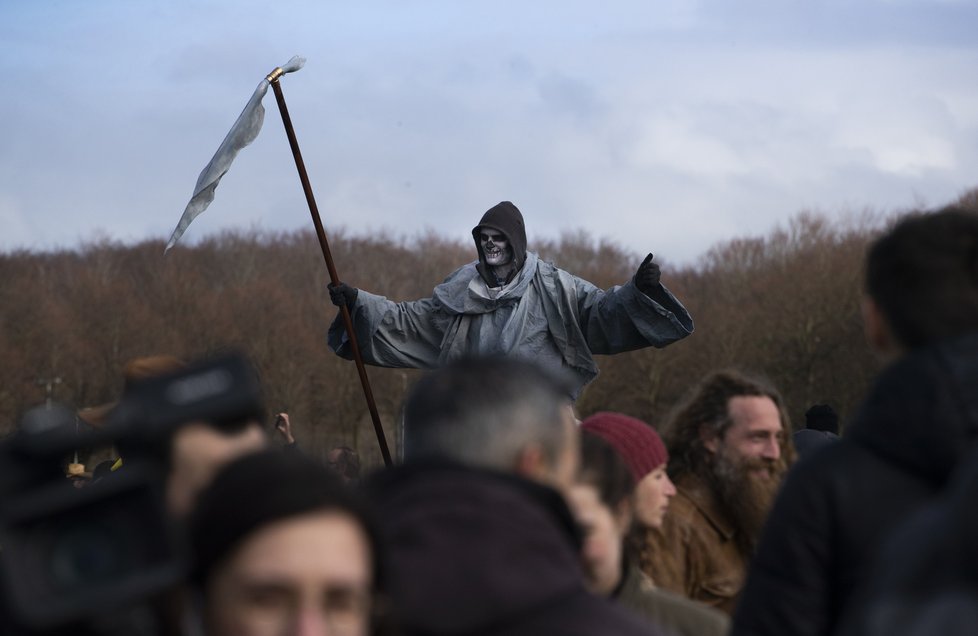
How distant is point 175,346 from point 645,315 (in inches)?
2049

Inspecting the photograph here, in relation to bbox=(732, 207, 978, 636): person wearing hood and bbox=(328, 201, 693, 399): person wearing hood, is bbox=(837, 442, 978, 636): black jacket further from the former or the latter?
bbox=(328, 201, 693, 399): person wearing hood

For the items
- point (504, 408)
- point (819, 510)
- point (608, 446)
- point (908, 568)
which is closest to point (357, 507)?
point (504, 408)

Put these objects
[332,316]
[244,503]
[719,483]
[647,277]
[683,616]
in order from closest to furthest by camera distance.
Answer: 1. [244,503]
2. [683,616]
3. [719,483]
4. [647,277]
5. [332,316]

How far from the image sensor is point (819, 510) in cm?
287

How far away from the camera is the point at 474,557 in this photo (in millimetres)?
2131

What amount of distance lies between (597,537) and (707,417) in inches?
76.0

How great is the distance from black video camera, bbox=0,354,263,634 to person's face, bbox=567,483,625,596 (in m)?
1.60

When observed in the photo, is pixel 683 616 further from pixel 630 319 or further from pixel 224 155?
pixel 224 155

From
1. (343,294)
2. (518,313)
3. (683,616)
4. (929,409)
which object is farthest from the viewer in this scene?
(343,294)

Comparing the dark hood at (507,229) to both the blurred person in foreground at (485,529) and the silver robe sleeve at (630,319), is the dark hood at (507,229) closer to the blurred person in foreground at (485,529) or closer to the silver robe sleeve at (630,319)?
the silver robe sleeve at (630,319)

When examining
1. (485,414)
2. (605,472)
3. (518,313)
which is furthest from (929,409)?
(518,313)

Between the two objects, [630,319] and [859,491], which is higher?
[859,491]

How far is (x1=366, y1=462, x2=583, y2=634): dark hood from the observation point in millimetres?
2119

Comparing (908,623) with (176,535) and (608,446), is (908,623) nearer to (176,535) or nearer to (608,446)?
(176,535)
